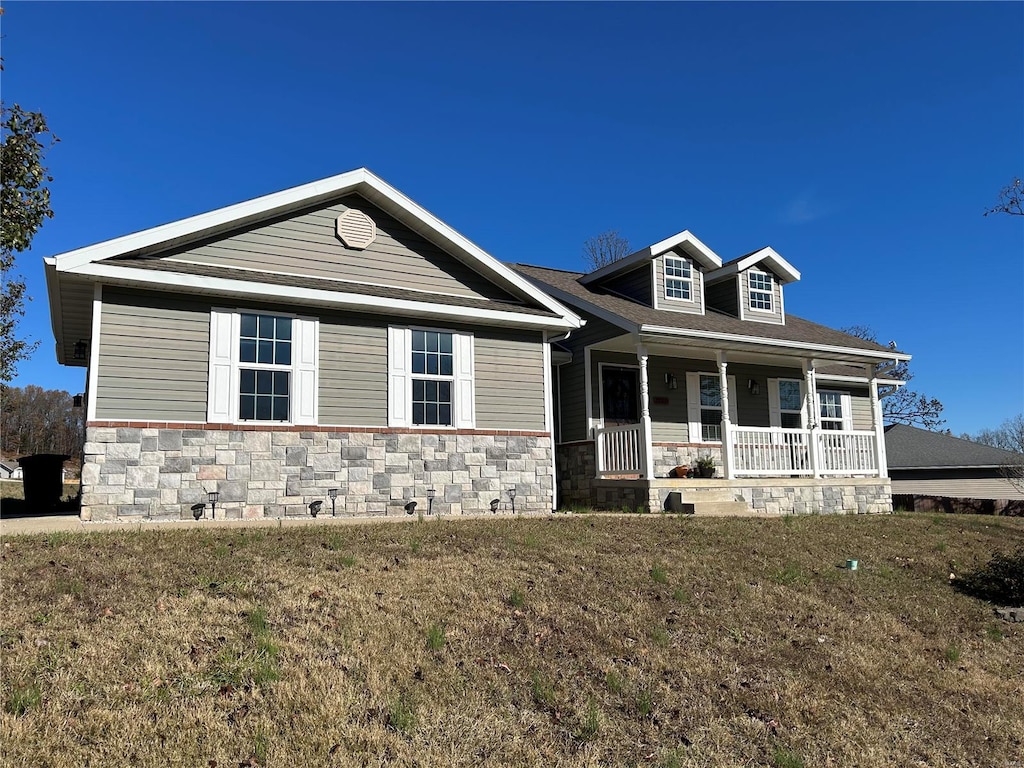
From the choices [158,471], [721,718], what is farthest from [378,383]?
[721,718]

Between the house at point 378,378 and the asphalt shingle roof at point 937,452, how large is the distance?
38.7 feet

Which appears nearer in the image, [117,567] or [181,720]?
[181,720]

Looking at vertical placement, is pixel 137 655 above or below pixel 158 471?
below

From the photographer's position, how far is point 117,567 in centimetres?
677

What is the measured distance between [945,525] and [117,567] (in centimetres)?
1343

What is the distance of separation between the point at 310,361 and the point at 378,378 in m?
1.10

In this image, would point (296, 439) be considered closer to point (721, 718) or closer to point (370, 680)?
point (370, 680)

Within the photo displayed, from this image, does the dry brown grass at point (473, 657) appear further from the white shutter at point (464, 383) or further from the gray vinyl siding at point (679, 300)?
the gray vinyl siding at point (679, 300)

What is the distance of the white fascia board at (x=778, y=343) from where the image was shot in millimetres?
14173

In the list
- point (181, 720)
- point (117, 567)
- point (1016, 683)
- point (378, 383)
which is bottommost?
point (1016, 683)

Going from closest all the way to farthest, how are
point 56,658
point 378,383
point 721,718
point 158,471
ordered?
1. point 56,658
2. point 721,718
3. point 158,471
4. point 378,383

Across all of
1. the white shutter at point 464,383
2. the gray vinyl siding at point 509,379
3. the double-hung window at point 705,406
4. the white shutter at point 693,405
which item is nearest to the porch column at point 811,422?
the double-hung window at point 705,406

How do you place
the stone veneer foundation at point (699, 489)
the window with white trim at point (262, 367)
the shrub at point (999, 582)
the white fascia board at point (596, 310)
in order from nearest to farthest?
the shrub at point (999, 582), the window with white trim at point (262, 367), the stone veneer foundation at point (699, 489), the white fascia board at point (596, 310)

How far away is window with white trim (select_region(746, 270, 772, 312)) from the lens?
18188mm
